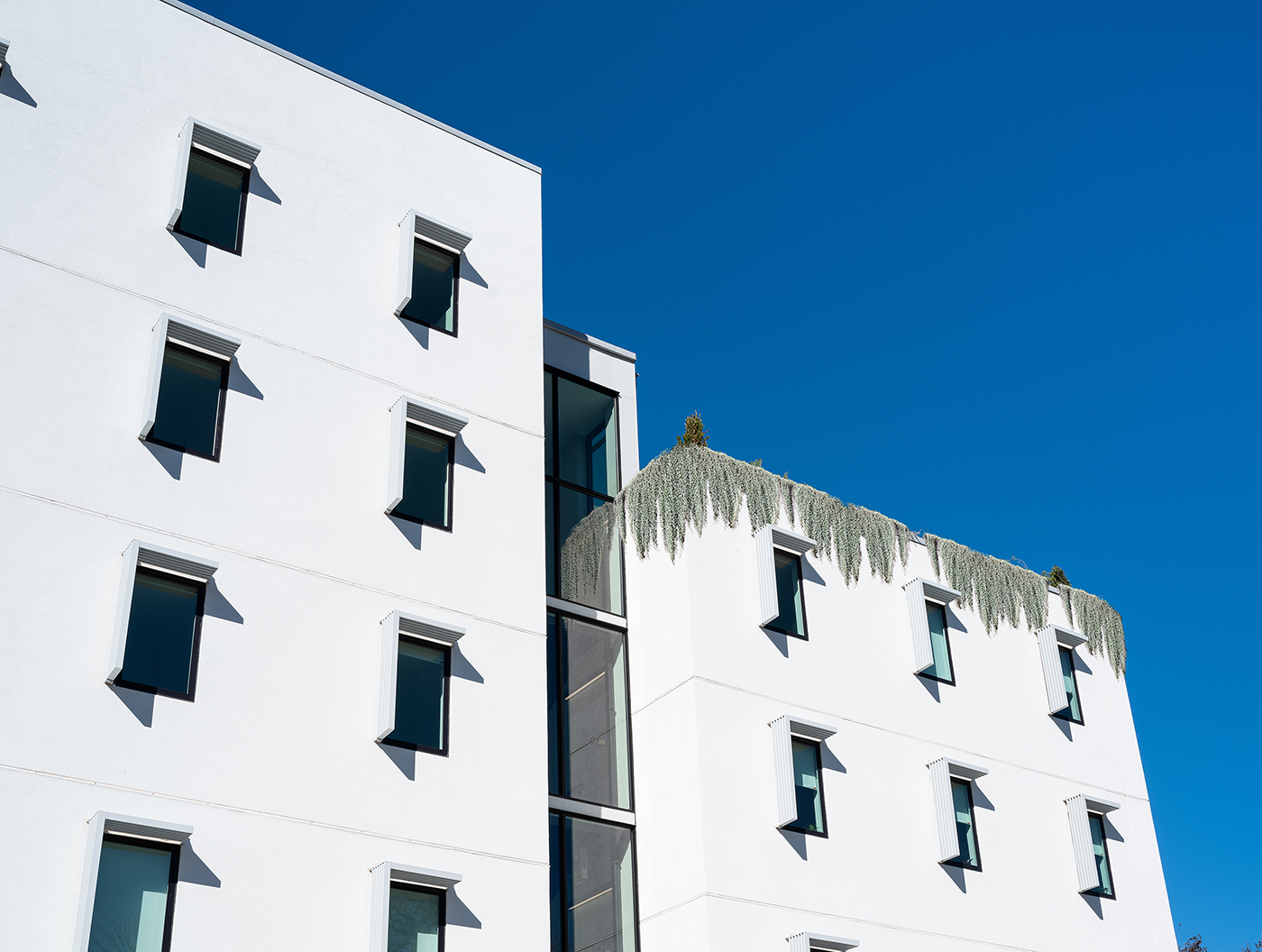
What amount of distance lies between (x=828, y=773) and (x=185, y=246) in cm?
1152

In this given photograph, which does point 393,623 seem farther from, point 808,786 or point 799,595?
point 799,595

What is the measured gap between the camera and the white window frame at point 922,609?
70.2 ft

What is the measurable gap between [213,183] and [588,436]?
724cm

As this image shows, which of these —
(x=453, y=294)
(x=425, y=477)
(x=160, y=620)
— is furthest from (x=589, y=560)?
(x=160, y=620)

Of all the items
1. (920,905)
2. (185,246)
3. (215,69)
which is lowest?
(920,905)

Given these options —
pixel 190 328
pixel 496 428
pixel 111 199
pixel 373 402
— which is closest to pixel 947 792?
pixel 496 428

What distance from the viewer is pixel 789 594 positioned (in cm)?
2062

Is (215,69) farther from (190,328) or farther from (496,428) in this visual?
(496,428)

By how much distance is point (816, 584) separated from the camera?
21.0m

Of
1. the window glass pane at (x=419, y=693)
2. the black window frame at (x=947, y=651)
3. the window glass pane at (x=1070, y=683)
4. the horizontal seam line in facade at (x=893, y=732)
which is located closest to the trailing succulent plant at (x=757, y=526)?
the black window frame at (x=947, y=651)

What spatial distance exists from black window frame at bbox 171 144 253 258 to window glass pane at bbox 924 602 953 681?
12.4 meters

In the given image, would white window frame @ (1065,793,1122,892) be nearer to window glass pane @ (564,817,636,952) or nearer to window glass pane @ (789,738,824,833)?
window glass pane @ (789,738,824,833)

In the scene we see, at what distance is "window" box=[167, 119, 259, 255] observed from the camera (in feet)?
56.7

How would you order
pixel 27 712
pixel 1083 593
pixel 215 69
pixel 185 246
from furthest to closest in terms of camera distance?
pixel 1083 593, pixel 215 69, pixel 185 246, pixel 27 712
